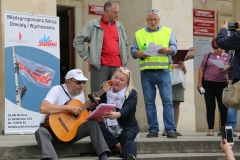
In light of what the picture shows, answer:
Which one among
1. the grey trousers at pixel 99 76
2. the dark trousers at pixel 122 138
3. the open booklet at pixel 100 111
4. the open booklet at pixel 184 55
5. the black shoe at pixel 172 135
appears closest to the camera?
the open booklet at pixel 100 111

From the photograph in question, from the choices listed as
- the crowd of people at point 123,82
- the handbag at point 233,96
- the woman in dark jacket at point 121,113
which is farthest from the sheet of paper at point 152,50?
the handbag at point 233,96

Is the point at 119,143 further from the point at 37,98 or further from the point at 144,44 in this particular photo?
the point at 37,98

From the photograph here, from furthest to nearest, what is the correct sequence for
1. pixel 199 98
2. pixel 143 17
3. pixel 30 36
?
pixel 199 98, pixel 143 17, pixel 30 36

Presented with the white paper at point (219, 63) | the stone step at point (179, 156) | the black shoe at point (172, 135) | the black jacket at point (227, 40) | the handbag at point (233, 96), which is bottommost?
the stone step at point (179, 156)

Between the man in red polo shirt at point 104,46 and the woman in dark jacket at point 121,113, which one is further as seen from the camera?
the man in red polo shirt at point 104,46

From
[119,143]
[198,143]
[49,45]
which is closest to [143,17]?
[49,45]

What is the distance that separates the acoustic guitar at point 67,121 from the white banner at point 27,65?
2107mm

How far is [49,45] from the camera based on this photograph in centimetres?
917

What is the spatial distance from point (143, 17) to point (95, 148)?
4.98 m

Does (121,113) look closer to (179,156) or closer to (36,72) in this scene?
(179,156)

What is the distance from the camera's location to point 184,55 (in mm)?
8797

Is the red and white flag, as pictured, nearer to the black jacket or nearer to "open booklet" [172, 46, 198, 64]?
"open booklet" [172, 46, 198, 64]

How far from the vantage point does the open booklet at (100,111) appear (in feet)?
21.6

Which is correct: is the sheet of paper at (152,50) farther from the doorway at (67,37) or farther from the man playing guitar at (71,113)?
the doorway at (67,37)
